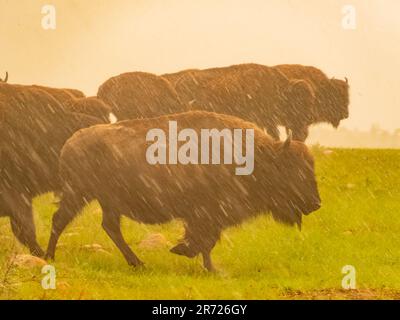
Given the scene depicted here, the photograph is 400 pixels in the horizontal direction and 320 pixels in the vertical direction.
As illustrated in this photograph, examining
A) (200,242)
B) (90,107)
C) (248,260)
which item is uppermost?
(90,107)

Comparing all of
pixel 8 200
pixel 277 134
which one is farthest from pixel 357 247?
pixel 277 134

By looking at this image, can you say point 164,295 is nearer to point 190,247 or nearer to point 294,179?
point 190,247

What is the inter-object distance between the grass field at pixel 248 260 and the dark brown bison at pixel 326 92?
6490 mm

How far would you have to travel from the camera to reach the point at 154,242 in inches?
525

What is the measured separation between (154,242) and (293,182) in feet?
8.66

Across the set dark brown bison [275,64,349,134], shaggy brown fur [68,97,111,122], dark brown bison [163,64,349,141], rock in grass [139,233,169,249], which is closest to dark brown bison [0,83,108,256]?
shaggy brown fur [68,97,111,122]

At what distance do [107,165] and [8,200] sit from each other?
1.81m

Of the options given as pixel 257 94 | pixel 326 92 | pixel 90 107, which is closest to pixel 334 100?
pixel 326 92

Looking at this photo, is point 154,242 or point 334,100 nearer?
point 154,242

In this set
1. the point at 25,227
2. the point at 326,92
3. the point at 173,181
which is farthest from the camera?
the point at 326,92

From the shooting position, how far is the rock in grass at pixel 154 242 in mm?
13211

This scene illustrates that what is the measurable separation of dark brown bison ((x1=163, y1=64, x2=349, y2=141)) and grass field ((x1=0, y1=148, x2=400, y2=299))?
478cm

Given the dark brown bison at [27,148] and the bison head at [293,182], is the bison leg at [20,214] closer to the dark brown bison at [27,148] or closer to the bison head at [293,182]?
the dark brown bison at [27,148]

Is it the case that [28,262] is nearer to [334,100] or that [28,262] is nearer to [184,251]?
[184,251]
